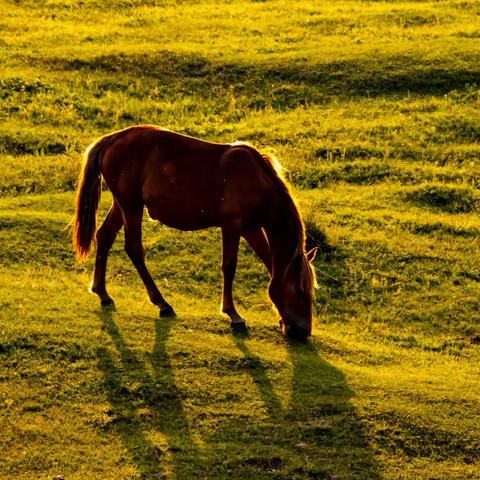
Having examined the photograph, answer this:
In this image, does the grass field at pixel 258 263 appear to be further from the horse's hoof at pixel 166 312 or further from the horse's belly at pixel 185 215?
the horse's belly at pixel 185 215

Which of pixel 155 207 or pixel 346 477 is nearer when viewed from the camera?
pixel 346 477

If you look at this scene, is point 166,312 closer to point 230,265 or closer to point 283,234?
point 230,265

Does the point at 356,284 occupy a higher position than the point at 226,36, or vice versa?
the point at 226,36

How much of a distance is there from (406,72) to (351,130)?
378 centimetres

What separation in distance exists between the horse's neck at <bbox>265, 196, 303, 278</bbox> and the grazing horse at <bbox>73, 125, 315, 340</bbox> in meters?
0.01

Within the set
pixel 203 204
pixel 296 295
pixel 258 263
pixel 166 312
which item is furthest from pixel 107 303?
pixel 258 263

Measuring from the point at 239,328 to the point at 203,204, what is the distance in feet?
5.25

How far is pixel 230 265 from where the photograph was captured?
13.0 m

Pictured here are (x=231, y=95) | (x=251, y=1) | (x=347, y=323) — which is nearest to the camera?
(x=347, y=323)

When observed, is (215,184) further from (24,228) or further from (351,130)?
(351,130)

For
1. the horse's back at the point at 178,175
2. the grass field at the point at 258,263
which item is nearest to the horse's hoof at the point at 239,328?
the grass field at the point at 258,263

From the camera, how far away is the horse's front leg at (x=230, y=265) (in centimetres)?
1280

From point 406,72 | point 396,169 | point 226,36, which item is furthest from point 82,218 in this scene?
point 226,36

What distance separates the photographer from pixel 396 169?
20609mm
